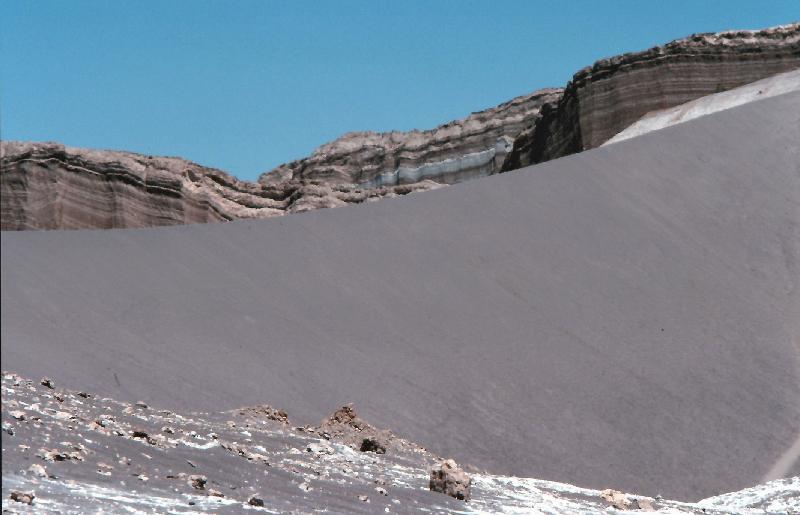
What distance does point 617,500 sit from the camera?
9.87 m

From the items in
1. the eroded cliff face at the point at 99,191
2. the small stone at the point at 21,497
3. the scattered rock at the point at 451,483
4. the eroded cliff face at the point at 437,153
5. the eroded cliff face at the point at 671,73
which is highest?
the eroded cliff face at the point at 437,153

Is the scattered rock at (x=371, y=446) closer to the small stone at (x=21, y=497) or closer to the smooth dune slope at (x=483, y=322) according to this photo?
the smooth dune slope at (x=483, y=322)

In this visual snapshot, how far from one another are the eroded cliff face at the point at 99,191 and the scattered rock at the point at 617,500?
→ 2138 cm

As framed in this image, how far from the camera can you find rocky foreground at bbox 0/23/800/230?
96.6 feet

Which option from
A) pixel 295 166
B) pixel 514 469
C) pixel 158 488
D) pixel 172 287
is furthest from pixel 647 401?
pixel 295 166

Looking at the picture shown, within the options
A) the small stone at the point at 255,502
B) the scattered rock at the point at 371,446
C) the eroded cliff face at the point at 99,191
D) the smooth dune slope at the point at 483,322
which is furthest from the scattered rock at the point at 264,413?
the eroded cliff face at the point at 99,191

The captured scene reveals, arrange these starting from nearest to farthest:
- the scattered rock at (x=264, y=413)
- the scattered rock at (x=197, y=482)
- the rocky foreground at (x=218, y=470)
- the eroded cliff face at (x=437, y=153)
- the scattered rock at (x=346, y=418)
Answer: the rocky foreground at (x=218, y=470) < the scattered rock at (x=197, y=482) < the scattered rock at (x=264, y=413) < the scattered rock at (x=346, y=418) < the eroded cliff face at (x=437, y=153)

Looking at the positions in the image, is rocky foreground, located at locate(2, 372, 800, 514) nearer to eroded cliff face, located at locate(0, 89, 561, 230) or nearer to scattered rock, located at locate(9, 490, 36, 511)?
scattered rock, located at locate(9, 490, 36, 511)

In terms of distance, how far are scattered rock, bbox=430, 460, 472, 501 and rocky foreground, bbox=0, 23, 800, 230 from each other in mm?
22190

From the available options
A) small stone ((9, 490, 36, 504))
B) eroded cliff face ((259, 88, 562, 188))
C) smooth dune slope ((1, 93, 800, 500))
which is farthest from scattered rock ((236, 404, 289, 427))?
eroded cliff face ((259, 88, 562, 188))

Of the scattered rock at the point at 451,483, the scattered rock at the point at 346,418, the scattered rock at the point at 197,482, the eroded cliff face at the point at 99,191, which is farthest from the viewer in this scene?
the eroded cliff face at the point at 99,191

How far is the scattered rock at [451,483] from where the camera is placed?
8523 mm

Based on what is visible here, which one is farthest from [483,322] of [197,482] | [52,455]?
[52,455]

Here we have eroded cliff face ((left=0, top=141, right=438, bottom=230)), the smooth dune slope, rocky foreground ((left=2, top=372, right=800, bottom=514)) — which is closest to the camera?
rocky foreground ((left=2, top=372, right=800, bottom=514))
